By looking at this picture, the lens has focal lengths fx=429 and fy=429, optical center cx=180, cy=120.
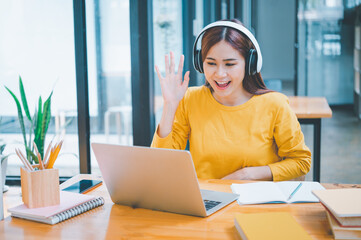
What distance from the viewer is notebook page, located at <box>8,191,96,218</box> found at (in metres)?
1.13

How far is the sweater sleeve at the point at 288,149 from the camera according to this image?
1.65 metres

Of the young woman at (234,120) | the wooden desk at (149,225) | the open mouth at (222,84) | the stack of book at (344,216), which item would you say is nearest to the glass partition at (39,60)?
the young woman at (234,120)

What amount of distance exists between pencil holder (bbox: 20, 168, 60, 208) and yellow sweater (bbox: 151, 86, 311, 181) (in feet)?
1.95

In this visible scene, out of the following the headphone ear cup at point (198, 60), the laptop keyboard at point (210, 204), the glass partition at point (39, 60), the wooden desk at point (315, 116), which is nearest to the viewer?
the laptop keyboard at point (210, 204)

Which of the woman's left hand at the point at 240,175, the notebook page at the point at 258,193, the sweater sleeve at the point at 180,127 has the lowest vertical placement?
the woman's left hand at the point at 240,175

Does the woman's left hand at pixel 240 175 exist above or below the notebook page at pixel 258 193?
below

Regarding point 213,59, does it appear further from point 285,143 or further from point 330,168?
point 330,168

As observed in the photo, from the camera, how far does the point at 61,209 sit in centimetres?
116

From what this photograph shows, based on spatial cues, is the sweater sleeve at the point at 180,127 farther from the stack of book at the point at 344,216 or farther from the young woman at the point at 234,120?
the stack of book at the point at 344,216

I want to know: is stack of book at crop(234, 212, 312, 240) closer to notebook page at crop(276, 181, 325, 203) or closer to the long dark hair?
notebook page at crop(276, 181, 325, 203)

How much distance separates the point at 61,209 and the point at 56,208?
18 mm

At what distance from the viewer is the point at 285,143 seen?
67.4 inches

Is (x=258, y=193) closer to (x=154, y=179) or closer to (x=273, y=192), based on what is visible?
(x=273, y=192)

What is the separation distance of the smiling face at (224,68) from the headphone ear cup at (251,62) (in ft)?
0.07
